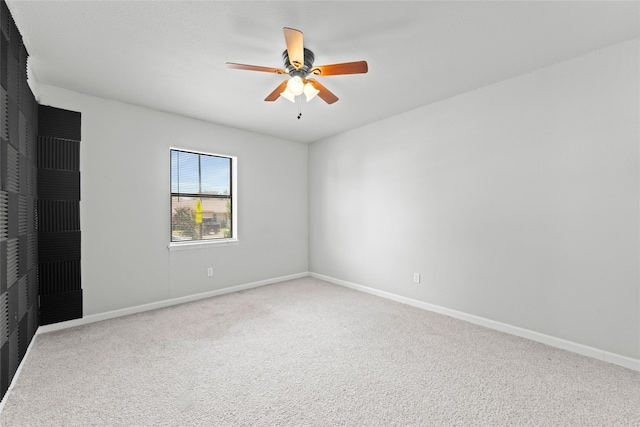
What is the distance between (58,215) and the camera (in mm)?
2943

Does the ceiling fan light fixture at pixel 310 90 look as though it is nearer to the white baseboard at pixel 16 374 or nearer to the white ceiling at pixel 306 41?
the white ceiling at pixel 306 41

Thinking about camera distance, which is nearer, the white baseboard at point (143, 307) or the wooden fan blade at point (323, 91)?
the wooden fan blade at point (323, 91)

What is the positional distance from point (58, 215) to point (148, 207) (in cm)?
83

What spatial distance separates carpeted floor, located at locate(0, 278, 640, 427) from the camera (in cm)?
170

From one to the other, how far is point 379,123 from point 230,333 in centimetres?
327

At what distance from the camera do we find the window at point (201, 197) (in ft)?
12.8

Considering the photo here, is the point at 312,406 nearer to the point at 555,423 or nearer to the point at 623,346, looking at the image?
the point at 555,423

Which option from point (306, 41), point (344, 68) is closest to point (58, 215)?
point (306, 41)

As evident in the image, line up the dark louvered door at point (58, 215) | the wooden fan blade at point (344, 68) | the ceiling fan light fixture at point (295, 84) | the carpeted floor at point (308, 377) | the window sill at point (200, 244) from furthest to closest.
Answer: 1. the window sill at point (200, 244)
2. the dark louvered door at point (58, 215)
3. the ceiling fan light fixture at point (295, 84)
4. the wooden fan blade at point (344, 68)
5. the carpeted floor at point (308, 377)

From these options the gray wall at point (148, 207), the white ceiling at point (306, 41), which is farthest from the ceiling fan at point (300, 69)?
the gray wall at point (148, 207)

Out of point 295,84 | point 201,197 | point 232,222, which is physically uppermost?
point 295,84

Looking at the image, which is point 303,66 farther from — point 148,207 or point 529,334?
point 529,334

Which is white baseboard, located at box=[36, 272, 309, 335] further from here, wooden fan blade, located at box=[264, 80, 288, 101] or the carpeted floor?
wooden fan blade, located at box=[264, 80, 288, 101]

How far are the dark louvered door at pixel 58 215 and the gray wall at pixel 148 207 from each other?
77 mm
